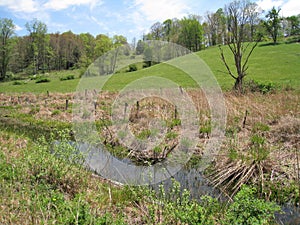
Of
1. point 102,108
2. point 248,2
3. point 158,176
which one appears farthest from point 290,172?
point 248,2

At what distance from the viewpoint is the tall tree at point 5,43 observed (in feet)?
177

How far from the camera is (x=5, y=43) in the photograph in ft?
178

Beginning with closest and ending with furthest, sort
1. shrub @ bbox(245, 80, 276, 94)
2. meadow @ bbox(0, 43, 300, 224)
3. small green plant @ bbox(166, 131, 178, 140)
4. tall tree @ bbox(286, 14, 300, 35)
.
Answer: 1. meadow @ bbox(0, 43, 300, 224)
2. small green plant @ bbox(166, 131, 178, 140)
3. shrub @ bbox(245, 80, 276, 94)
4. tall tree @ bbox(286, 14, 300, 35)

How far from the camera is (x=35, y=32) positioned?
62.2 metres

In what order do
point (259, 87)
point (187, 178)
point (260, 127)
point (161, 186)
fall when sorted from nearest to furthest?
point (161, 186)
point (187, 178)
point (260, 127)
point (259, 87)

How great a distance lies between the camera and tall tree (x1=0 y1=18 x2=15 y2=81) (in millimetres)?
53875

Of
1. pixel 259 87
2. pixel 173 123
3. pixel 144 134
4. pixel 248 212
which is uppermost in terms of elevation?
pixel 259 87

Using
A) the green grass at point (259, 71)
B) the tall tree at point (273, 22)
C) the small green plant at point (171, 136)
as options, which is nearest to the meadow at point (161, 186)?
the small green plant at point (171, 136)

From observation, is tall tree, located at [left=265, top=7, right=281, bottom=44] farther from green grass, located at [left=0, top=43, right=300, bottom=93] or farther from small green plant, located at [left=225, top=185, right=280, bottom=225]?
small green plant, located at [left=225, top=185, right=280, bottom=225]

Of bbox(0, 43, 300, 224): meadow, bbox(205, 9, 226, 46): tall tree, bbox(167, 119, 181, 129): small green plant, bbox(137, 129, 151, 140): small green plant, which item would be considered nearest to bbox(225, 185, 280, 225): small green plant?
bbox(0, 43, 300, 224): meadow

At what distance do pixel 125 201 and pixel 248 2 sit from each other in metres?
16.4

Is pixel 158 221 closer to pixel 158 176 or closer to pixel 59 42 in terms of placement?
pixel 158 176

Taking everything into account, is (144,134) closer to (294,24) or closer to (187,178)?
(187,178)

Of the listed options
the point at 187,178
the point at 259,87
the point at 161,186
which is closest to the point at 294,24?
the point at 259,87
